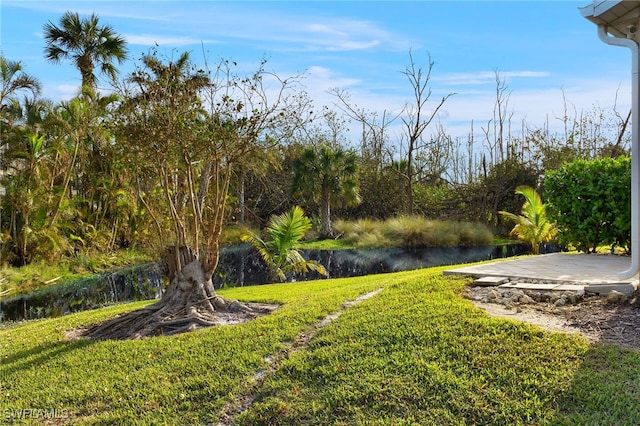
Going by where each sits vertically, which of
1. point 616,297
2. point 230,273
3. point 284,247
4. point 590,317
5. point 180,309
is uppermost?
point 284,247

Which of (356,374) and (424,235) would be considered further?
(424,235)

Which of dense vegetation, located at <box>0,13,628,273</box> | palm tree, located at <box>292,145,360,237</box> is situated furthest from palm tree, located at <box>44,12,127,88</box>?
palm tree, located at <box>292,145,360,237</box>

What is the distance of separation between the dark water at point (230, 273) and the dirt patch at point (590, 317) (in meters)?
Result: 8.58

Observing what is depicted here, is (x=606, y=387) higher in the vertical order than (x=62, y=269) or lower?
higher

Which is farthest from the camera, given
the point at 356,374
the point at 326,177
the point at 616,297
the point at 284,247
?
the point at 326,177

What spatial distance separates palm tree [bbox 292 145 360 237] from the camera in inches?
854

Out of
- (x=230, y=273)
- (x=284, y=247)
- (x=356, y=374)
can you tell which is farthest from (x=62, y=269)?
(x=356, y=374)

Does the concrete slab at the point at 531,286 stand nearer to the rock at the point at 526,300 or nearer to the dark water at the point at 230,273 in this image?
the rock at the point at 526,300

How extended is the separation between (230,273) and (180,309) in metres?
8.18

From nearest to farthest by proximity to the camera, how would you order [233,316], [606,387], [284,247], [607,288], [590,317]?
[606,387] → [590,317] → [607,288] → [233,316] → [284,247]

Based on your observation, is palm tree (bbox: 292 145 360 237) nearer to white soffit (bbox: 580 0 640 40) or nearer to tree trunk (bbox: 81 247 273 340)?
tree trunk (bbox: 81 247 273 340)

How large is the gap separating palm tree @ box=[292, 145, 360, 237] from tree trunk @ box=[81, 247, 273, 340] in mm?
14252

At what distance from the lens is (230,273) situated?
1541 cm

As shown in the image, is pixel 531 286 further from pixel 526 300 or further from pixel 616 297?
pixel 616 297
